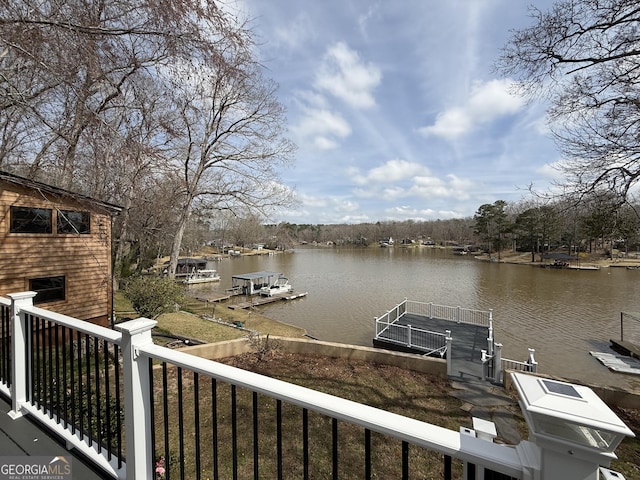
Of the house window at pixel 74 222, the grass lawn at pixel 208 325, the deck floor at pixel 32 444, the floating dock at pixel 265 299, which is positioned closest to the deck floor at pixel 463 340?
Result: the grass lawn at pixel 208 325

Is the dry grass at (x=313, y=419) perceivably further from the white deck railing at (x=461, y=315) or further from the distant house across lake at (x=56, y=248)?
the white deck railing at (x=461, y=315)

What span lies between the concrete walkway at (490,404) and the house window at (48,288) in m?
9.45

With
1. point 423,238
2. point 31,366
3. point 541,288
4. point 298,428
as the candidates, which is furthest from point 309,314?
point 423,238

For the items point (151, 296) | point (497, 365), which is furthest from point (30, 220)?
point (497, 365)

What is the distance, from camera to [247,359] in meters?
6.46

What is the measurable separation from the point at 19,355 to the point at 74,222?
679 centimetres

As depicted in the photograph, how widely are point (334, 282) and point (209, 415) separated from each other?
2250 cm

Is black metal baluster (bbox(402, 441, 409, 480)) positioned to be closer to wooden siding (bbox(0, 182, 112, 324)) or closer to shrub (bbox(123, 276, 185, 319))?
wooden siding (bbox(0, 182, 112, 324))

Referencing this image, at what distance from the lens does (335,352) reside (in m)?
6.92

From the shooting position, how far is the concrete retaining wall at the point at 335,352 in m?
6.46

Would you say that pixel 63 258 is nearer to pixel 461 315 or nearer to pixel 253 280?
pixel 461 315

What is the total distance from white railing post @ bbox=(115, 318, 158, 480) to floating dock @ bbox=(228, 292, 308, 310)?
17.0 meters

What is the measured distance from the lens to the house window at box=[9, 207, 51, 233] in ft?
22.7

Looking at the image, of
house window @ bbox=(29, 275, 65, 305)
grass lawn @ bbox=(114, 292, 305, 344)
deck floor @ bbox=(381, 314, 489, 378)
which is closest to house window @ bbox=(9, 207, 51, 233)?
house window @ bbox=(29, 275, 65, 305)
